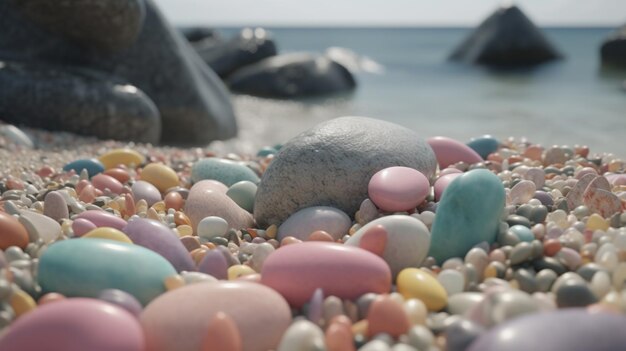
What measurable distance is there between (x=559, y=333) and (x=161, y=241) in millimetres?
1225

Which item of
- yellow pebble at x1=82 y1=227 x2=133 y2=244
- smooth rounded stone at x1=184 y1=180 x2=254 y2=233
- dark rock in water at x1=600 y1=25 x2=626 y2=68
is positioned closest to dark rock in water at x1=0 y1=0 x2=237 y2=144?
smooth rounded stone at x1=184 y1=180 x2=254 y2=233

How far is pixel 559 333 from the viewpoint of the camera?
4.08 feet

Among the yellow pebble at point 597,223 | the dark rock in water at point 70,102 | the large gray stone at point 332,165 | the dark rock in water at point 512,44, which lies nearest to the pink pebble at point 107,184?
the large gray stone at point 332,165

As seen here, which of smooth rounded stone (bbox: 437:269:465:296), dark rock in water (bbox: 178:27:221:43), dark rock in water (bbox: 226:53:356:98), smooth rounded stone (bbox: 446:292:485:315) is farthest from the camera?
dark rock in water (bbox: 178:27:221:43)

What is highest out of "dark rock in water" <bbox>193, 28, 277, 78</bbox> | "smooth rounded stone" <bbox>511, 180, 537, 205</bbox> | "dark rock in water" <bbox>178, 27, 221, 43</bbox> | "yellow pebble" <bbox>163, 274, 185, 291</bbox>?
"smooth rounded stone" <bbox>511, 180, 537, 205</bbox>

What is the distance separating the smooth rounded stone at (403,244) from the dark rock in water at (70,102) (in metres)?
3.82

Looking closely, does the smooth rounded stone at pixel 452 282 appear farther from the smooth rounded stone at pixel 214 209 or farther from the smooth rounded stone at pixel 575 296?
the smooth rounded stone at pixel 214 209

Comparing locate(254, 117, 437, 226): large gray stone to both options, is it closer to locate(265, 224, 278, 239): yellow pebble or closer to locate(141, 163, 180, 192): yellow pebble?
locate(265, 224, 278, 239): yellow pebble

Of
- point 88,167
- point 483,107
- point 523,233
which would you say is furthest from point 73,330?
point 483,107

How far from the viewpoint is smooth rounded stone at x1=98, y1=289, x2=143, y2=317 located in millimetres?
1530

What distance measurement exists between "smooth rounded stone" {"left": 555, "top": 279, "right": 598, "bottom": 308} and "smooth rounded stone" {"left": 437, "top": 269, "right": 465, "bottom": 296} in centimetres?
27

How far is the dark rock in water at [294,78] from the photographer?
11258mm

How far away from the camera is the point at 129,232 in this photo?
6.78 feet

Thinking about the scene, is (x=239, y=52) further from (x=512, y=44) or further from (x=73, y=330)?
(x=73, y=330)
